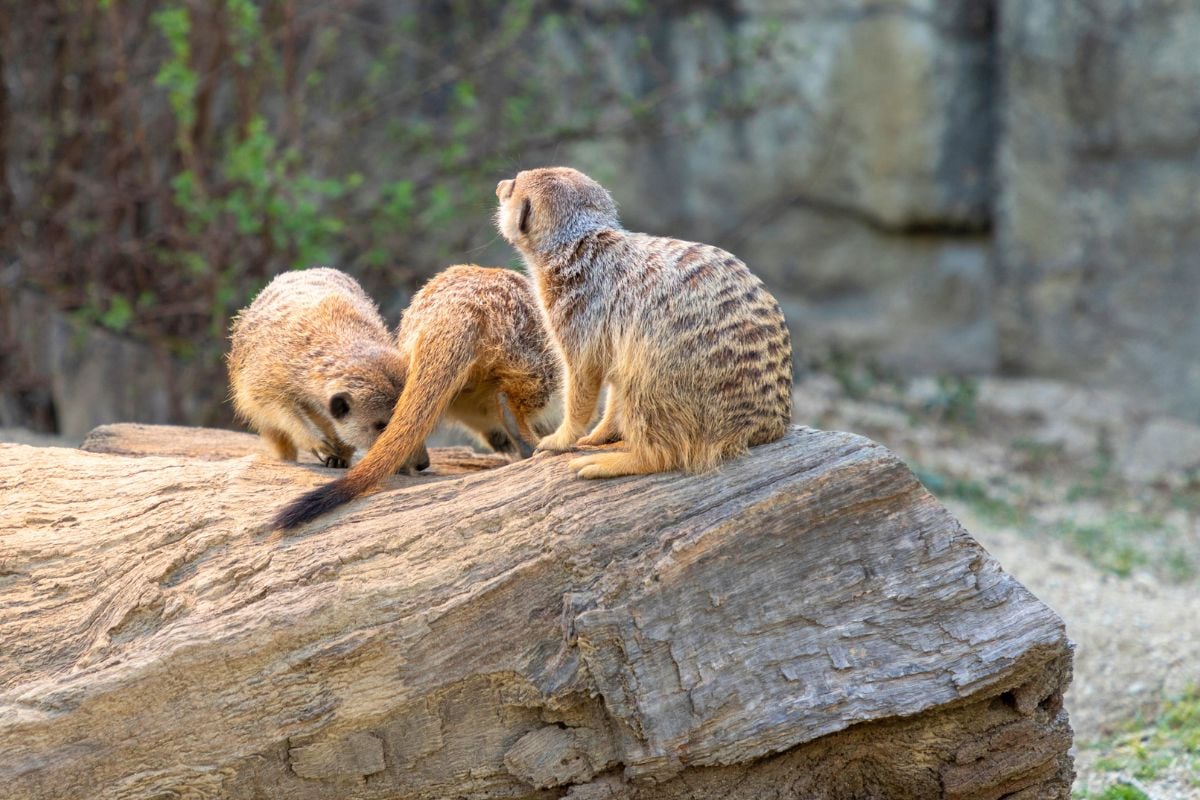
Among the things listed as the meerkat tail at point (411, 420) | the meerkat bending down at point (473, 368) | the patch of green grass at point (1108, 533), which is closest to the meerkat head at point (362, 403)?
the meerkat bending down at point (473, 368)

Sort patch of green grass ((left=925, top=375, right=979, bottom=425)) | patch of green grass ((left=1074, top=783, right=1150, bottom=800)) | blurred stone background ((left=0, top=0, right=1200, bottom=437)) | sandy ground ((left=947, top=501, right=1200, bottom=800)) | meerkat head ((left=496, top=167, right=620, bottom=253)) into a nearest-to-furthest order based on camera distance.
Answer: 1. meerkat head ((left=496, top=167, right=620, bottom=253))
2. patch of green grass ((left=1074, top=783, right=1150, bottom=800))
3. sandy ground ((left=947, top=501, right=1200, bottom=800))
4. blurred stone background ((left=0, top=0, right=1200, bottom=437))
5. patch of green grass ((left=925, top=375, right=979, bottom=425))

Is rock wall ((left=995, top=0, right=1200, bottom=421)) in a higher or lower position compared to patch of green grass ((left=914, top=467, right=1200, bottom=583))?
higher

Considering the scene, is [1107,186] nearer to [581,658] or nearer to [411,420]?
[411,420]

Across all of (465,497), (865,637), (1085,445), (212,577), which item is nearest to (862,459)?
(865,637)

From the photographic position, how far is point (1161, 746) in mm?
3750

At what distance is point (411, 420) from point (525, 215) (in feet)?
2.00

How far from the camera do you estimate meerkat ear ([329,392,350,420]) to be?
11.1 feet

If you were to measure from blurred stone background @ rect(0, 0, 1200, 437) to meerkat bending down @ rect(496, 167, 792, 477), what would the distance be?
2619 millimetres

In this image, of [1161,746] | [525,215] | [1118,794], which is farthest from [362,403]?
[1161,746]

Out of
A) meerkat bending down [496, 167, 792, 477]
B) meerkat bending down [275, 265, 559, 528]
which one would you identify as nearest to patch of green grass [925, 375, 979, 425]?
meerkat bending down [275, 265, 559, 528]

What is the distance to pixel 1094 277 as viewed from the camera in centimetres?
753

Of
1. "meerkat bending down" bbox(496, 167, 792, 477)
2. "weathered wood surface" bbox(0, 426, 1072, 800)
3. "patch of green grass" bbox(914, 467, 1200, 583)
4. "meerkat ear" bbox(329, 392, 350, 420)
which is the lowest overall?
"patch of green grass" bbox(914, 467, 1200, 583)

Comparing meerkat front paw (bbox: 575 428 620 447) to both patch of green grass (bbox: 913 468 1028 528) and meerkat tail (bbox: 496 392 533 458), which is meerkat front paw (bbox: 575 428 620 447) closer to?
meerkat tail (bbox: 496 392 533 458)

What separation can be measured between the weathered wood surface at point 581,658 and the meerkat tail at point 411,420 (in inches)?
2.9
